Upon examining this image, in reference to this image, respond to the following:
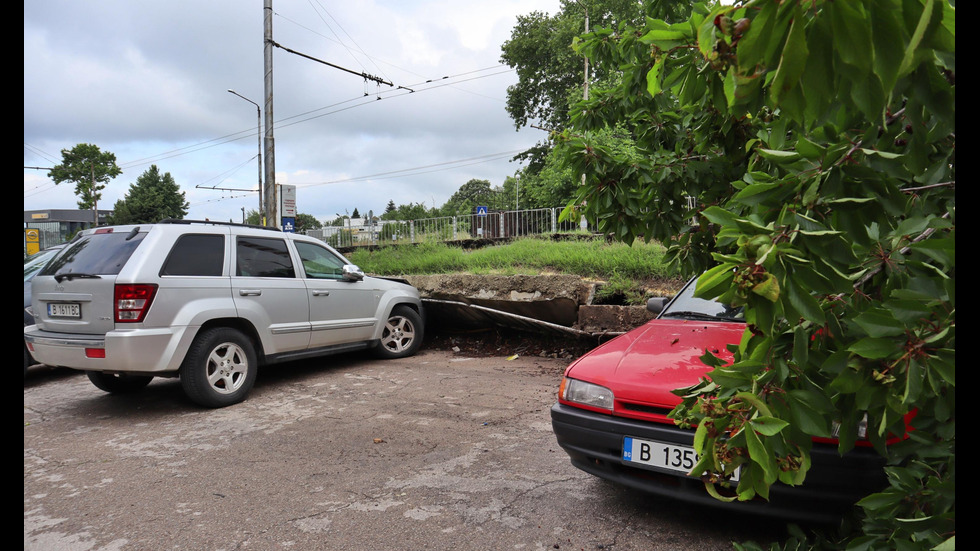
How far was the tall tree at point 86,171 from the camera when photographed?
50906 millimetres

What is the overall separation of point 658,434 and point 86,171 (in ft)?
208

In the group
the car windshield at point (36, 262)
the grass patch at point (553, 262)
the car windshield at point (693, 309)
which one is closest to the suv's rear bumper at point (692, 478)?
the car windshield at point (693, 309)

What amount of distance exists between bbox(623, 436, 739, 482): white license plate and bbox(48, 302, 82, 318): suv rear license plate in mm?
5046

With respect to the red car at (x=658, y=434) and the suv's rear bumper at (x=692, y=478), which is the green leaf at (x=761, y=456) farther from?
the suv's rear bumper at (x=692, y=478)

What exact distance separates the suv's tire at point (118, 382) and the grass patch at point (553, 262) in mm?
5078

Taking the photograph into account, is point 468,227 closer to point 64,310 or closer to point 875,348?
point 64,310

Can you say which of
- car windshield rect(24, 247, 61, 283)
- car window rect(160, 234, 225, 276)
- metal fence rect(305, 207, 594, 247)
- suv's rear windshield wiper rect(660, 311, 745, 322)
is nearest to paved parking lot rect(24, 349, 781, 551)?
suv's rear windshield wiper rect(660, 311, 745, 322)

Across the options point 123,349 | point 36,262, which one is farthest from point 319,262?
point 36,262

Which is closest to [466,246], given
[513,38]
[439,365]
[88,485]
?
[439,365]

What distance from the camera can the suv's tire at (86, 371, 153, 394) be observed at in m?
6.01

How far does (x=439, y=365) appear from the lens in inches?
291

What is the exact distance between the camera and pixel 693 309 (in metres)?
3.99

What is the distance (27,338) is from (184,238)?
69.9 inches

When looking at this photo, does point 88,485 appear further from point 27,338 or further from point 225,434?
point 27,338
